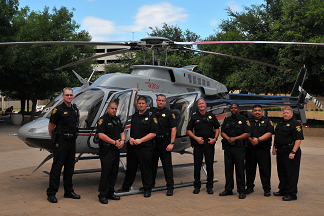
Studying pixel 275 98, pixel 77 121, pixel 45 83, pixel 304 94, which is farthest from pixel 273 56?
pixel 77 121

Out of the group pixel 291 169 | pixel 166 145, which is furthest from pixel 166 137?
pixel 291 169

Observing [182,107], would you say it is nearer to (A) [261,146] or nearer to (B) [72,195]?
(A) [261,146]

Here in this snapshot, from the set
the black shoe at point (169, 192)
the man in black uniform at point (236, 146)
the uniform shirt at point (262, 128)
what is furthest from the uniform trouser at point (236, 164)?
the black shoe at point (169, 192)

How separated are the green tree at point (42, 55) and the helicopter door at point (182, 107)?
14.1 m

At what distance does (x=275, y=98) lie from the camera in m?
11.8

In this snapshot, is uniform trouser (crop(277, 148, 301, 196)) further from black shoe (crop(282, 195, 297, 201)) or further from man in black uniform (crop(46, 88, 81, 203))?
man in black uniform (crop(46, 88, 81, 203))

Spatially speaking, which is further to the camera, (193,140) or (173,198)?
(193,140)

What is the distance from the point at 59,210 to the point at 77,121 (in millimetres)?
1579

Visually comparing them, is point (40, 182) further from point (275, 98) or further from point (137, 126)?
point (275, 98)

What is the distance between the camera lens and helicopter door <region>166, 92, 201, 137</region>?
750 cm

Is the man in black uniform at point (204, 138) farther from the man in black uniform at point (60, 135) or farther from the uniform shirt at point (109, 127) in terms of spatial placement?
the man in black uniform at point (60, 135)

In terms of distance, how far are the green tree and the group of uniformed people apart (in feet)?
48.5

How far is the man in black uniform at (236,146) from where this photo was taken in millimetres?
6223

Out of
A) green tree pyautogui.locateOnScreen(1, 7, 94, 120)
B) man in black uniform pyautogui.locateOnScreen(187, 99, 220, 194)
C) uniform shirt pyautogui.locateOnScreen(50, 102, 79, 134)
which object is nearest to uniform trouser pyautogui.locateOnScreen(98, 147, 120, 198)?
uniform shirt pyautogui.locateOnScreen(50, 102, 79, 134)
